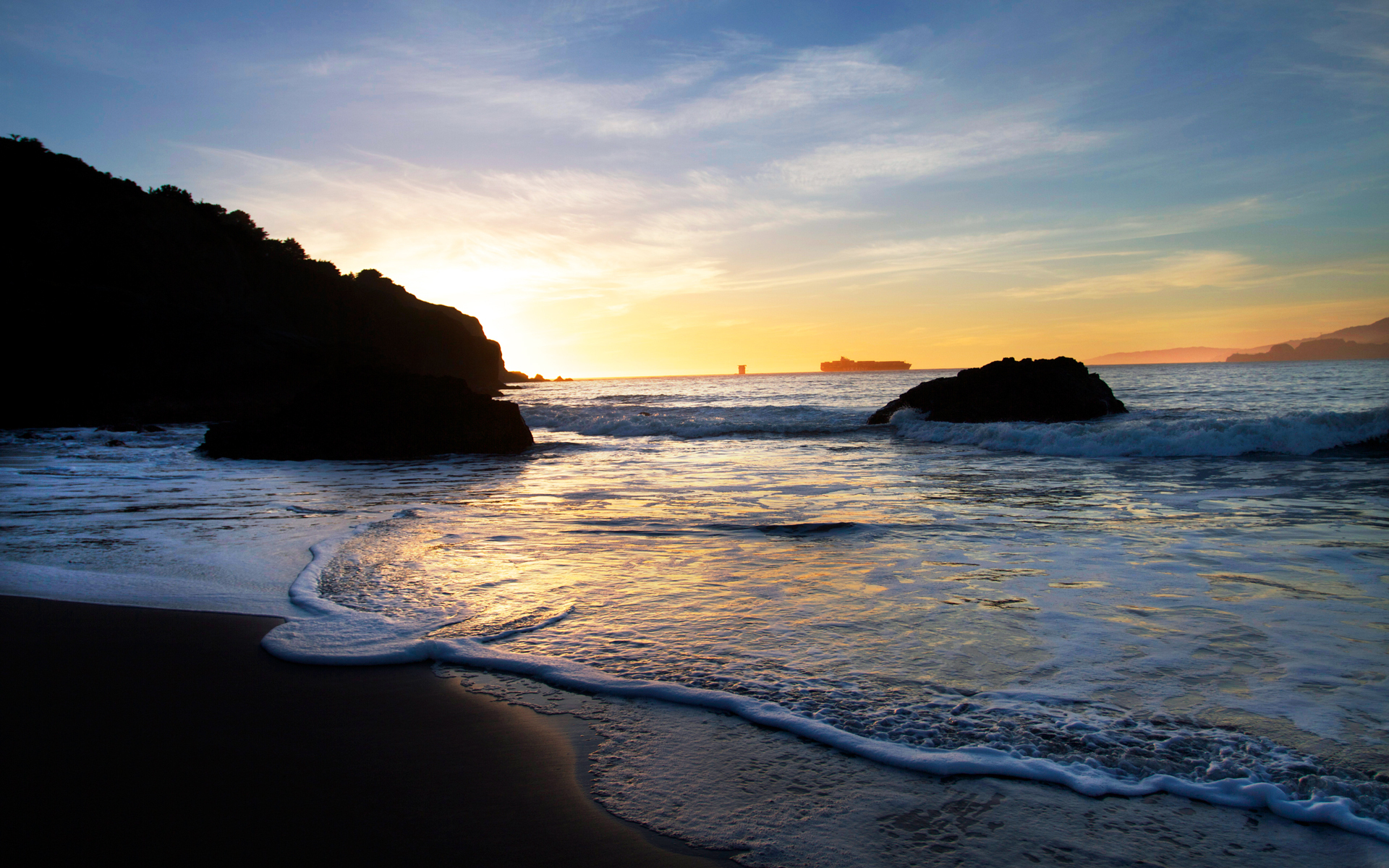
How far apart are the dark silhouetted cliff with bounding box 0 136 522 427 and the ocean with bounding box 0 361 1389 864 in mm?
10204

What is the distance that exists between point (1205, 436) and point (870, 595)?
11.1 meters

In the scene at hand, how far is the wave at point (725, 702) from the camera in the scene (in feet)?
6.58

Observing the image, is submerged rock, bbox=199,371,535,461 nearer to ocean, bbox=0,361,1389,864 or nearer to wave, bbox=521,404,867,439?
ocean, bbox=0,361,1389,864

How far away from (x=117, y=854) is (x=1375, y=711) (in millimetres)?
4125

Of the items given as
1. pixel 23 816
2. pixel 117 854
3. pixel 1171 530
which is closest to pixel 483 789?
pixel 117 854

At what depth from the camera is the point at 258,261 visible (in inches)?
1619

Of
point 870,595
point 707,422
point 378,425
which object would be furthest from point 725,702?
point 707,422

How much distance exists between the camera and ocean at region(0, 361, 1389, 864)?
2342mm

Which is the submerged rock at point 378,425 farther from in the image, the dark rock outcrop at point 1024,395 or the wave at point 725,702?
the dark rock outcrop at point 1024,395

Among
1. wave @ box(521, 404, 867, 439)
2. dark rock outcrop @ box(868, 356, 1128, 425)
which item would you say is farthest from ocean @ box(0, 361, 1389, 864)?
wave @ box(521, 404, 867, 439)

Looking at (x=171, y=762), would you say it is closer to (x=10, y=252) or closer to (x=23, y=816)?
(x=23, y=816)

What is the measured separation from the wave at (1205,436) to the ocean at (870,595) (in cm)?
138

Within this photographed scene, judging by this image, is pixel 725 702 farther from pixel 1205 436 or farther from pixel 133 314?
pixel 133 314

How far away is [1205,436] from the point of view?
11742mm
